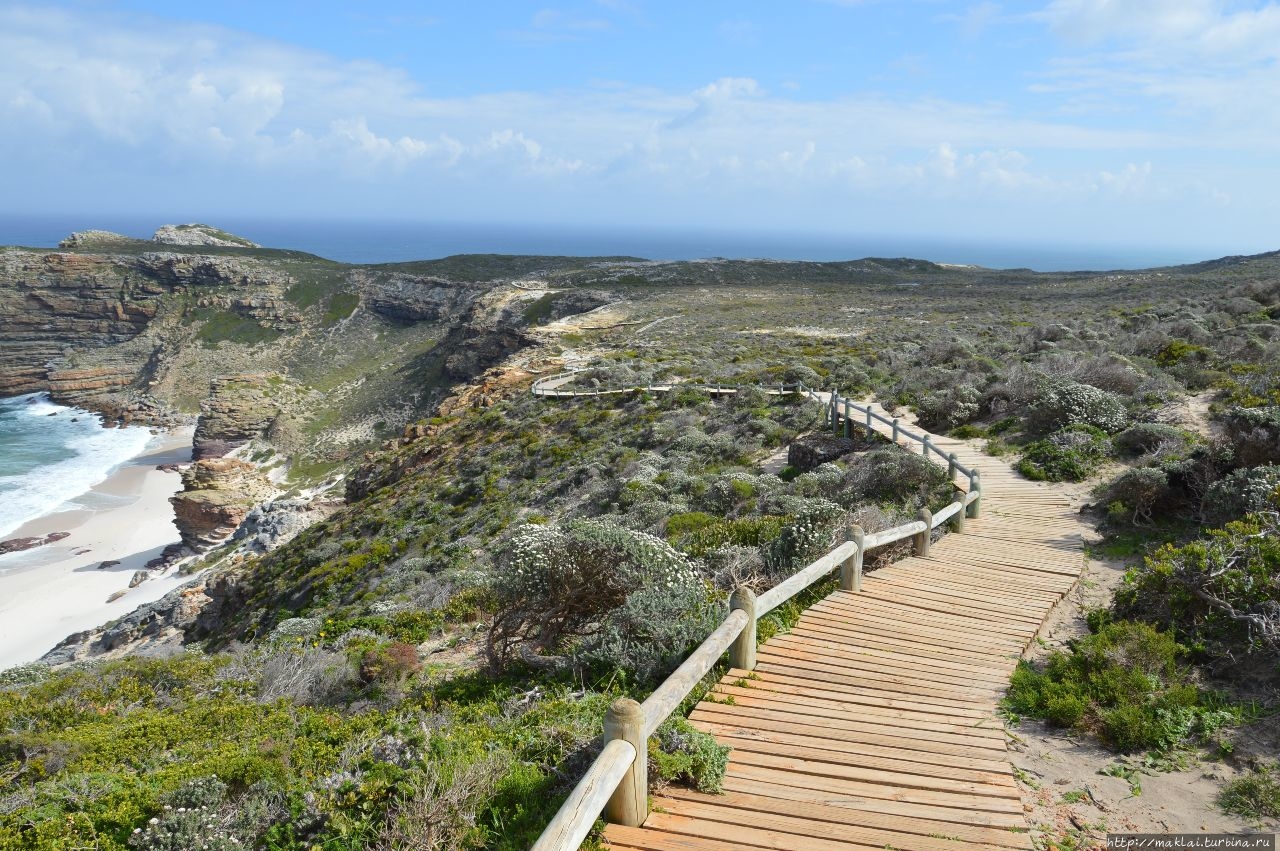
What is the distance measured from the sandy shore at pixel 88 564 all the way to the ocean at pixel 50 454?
4.13 ft

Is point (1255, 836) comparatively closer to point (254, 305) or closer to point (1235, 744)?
point (1235, 744)

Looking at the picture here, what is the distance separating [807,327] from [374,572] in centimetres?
3139

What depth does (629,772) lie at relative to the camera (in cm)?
393

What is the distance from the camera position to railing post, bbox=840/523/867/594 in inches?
303

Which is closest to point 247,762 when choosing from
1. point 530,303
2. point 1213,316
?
point 1213,316

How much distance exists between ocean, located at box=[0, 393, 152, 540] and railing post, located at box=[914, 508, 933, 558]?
4564 centimetres

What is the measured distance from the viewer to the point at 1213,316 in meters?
24.7

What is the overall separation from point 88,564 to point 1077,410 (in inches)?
1572

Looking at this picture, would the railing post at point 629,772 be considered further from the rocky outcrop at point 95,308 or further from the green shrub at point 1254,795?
the rocky outcrop at point 95,308

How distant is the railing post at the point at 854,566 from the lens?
7688 millimetres

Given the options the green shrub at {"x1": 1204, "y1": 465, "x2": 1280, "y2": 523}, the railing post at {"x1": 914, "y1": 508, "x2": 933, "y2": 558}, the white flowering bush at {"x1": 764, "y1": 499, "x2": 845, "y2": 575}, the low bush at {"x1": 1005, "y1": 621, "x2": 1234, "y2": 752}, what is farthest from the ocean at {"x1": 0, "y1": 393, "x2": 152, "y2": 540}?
the green shrub at {"x1": 1204, "y1": 465, "x2": 1280, "y2": 523}

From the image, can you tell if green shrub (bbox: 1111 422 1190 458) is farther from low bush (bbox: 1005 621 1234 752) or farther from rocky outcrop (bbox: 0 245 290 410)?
rocky outcrop (bbox: 0 245 290 410)

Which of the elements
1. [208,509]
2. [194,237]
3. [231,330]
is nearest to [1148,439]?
[208,509]

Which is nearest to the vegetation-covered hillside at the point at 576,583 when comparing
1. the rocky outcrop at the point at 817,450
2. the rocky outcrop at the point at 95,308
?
the rocky outcrop at the point at 817,450
